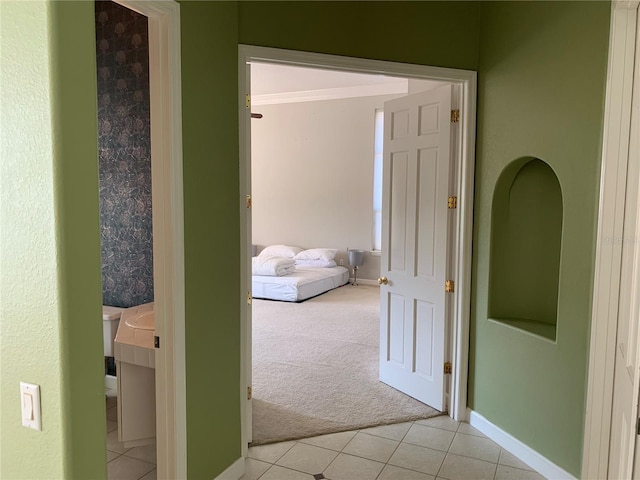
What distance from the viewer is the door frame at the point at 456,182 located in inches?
107

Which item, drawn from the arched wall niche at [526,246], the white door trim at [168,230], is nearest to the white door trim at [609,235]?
the arched wall niche at [526,246]

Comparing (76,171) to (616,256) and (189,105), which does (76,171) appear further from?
(616,256)

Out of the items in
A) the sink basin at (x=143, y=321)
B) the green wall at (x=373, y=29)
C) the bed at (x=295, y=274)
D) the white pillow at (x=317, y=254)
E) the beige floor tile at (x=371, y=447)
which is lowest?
the beige floor tile at (x=371, y=447)

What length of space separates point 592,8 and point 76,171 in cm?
243

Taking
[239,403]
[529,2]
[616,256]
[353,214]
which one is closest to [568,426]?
[616,256]

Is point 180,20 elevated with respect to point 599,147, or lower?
elevated

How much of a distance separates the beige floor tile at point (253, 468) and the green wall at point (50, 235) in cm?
175

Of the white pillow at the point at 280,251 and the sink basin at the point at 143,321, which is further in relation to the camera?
the white pillow at the point at 280,251

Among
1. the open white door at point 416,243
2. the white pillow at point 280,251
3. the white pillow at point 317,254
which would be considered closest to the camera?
the open white door at point 416,243

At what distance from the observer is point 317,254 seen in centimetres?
853

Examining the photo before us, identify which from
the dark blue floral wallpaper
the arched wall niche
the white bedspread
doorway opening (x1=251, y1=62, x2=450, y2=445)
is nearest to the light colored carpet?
doorway opening (x1=251, y1=62, x2=450, y2=445)

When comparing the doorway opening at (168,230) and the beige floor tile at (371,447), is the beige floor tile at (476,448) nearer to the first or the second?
the beige floor tile at (371,447)

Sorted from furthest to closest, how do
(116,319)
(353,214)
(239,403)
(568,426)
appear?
(353,214), (116,319), (239,403), (568,426)

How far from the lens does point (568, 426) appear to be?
8.32 feet
